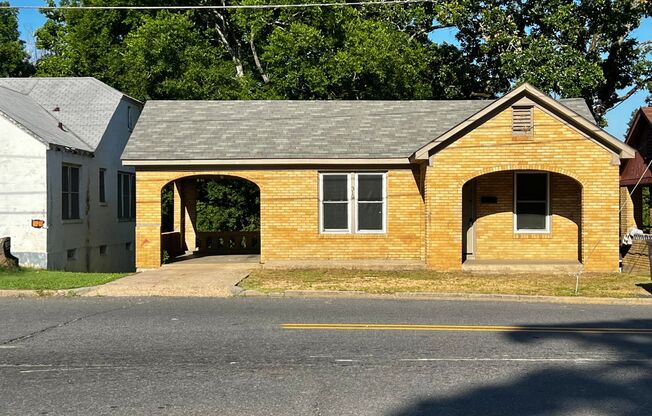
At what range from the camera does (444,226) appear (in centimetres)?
1973

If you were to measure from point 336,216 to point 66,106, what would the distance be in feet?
35.9

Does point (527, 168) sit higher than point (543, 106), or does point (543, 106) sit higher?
point (543, 106)

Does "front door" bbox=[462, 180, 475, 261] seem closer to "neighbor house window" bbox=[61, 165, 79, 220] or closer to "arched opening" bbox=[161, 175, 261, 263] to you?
"arched opening" bbox=[161, 175, 261, 263]

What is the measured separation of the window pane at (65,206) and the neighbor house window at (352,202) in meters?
7.39

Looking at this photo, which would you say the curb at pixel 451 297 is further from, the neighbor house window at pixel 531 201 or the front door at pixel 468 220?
the neighbor house window at pixel 531 201

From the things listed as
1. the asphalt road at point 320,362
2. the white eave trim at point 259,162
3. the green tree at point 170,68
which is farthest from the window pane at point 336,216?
the green tree at point 170,68

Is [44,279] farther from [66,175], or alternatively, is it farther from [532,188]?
[532,188]

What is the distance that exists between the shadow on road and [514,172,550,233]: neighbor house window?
11.8 meters

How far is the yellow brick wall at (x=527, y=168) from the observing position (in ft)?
64.0

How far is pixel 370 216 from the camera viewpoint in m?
21.1

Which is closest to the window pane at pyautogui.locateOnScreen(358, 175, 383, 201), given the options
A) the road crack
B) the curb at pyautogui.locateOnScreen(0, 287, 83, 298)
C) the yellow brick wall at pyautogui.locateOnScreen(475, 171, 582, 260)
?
the yellow brick wall at pyautogui.locateOnScreen(475, 171, 582, 260)

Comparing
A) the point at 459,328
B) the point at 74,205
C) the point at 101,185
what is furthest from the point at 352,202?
the point at 459,328

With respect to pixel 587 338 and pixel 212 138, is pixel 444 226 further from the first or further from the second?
pixel 587 338

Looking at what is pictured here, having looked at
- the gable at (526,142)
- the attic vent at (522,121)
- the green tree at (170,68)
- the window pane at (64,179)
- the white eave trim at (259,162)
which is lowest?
the window pane at (64,179)
